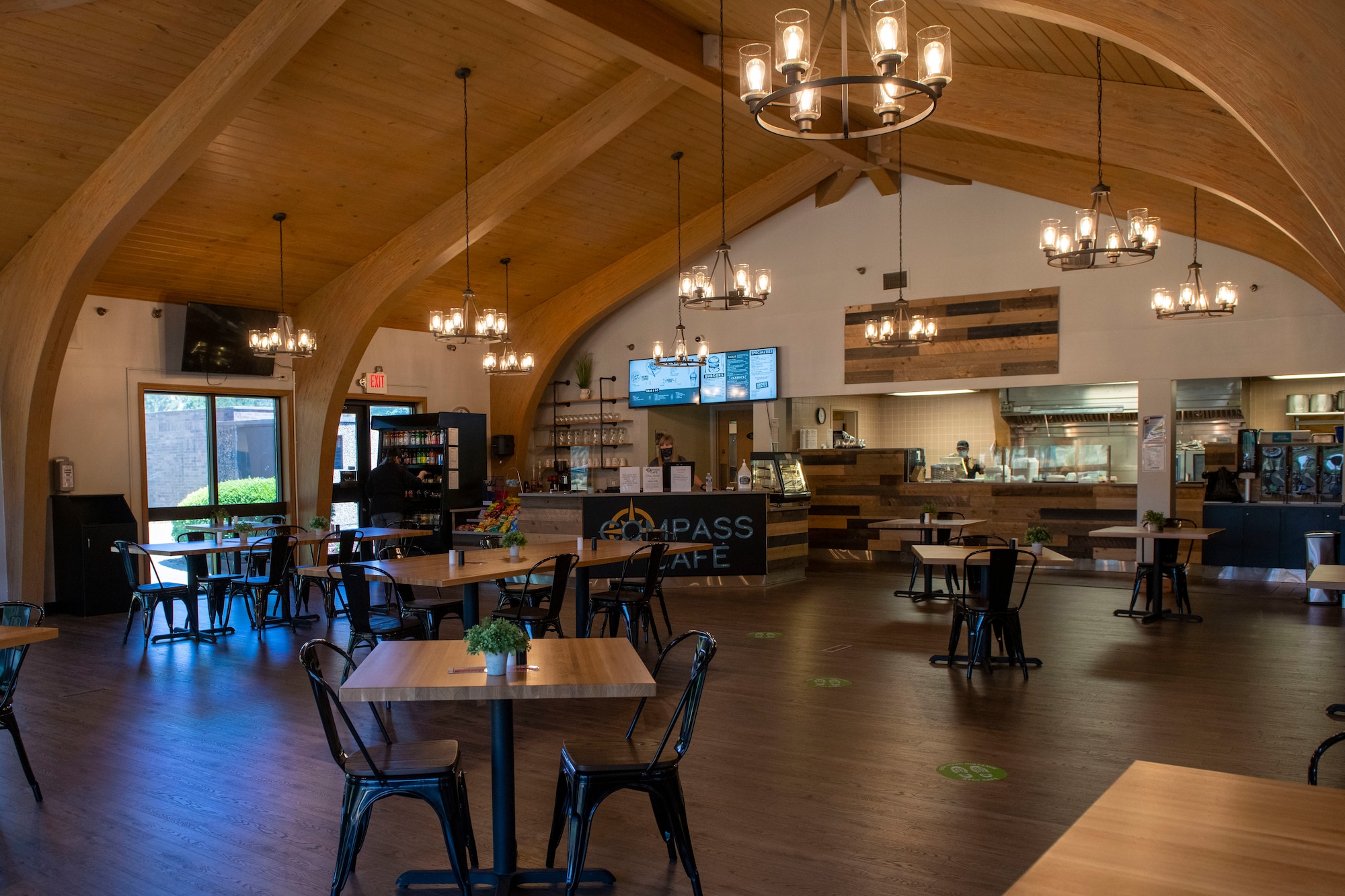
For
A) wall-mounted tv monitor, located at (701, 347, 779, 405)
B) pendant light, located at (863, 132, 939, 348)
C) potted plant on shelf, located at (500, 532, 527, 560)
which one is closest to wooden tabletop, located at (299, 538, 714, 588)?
potted plant on shelf, located at (500, 532, 527, 560)

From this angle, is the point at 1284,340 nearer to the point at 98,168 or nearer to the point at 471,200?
the point at 471,200

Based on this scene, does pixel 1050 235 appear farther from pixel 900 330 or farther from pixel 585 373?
pixel 585 373

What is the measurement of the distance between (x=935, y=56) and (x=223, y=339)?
986 cm

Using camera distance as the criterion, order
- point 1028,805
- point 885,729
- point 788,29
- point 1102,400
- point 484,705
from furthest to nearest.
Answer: point 1102,400 → point 484,705 → point 885,729 → point 1028,805 → point 788,29

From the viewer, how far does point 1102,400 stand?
1193cm

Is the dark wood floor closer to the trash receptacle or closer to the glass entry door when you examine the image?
the trash receptacle

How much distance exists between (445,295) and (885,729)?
968 centimetres

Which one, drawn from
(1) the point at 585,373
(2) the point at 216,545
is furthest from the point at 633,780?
(1) the point at 585,373

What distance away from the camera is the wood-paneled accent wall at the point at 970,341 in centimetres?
1128

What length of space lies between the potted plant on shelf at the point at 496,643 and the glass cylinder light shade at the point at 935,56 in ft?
7.39

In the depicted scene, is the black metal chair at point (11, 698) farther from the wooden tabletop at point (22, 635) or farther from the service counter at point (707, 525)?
the service counter at point (707, 525)

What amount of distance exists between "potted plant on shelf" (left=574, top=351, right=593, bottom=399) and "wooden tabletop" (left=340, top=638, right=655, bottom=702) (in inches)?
435

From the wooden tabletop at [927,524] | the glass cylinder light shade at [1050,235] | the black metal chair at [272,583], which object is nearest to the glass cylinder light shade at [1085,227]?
the glass cylinder light shade at [1050,235]

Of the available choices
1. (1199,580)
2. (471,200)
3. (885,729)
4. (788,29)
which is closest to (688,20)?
(471,200)
